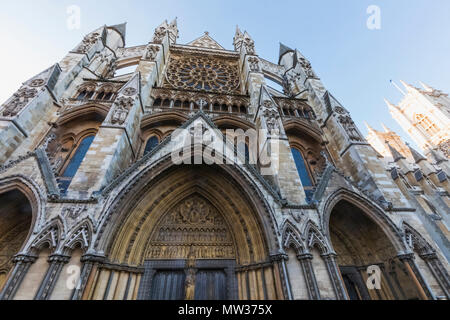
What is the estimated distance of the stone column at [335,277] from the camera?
4.70 meters

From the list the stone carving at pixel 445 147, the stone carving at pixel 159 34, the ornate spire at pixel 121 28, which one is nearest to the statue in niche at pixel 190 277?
the stone carving at pixel 159 34

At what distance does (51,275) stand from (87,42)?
13793 mm

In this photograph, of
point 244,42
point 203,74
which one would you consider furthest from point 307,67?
point 203,74

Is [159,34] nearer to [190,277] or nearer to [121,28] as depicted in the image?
[121,28]

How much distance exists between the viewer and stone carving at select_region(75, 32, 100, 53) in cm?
1153

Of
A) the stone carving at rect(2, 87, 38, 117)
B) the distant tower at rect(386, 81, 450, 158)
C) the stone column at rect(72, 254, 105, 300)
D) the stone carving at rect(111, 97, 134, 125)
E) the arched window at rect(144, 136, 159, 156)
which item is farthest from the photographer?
the distant tower at rect(386, 81, 450, 158)

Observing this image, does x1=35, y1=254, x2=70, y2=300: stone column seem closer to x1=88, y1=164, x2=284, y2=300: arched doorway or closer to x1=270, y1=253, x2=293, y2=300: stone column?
x1=88, y1=164, x2=284, y2=300: arched doorway

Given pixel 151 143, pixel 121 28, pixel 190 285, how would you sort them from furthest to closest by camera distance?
pixel 121 28 → pixel 151 143 → pixel 190 285

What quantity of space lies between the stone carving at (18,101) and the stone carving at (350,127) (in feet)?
45.7

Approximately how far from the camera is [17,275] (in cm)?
430

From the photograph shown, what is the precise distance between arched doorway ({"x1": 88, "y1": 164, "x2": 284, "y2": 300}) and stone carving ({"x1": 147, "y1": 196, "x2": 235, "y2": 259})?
0.03 m

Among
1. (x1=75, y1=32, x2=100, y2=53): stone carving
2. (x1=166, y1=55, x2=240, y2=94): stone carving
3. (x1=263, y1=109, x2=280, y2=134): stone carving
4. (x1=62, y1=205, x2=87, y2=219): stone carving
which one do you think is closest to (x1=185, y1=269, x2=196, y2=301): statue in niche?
(x1=62, y1=205, x2=87, y2=219): stone carving
